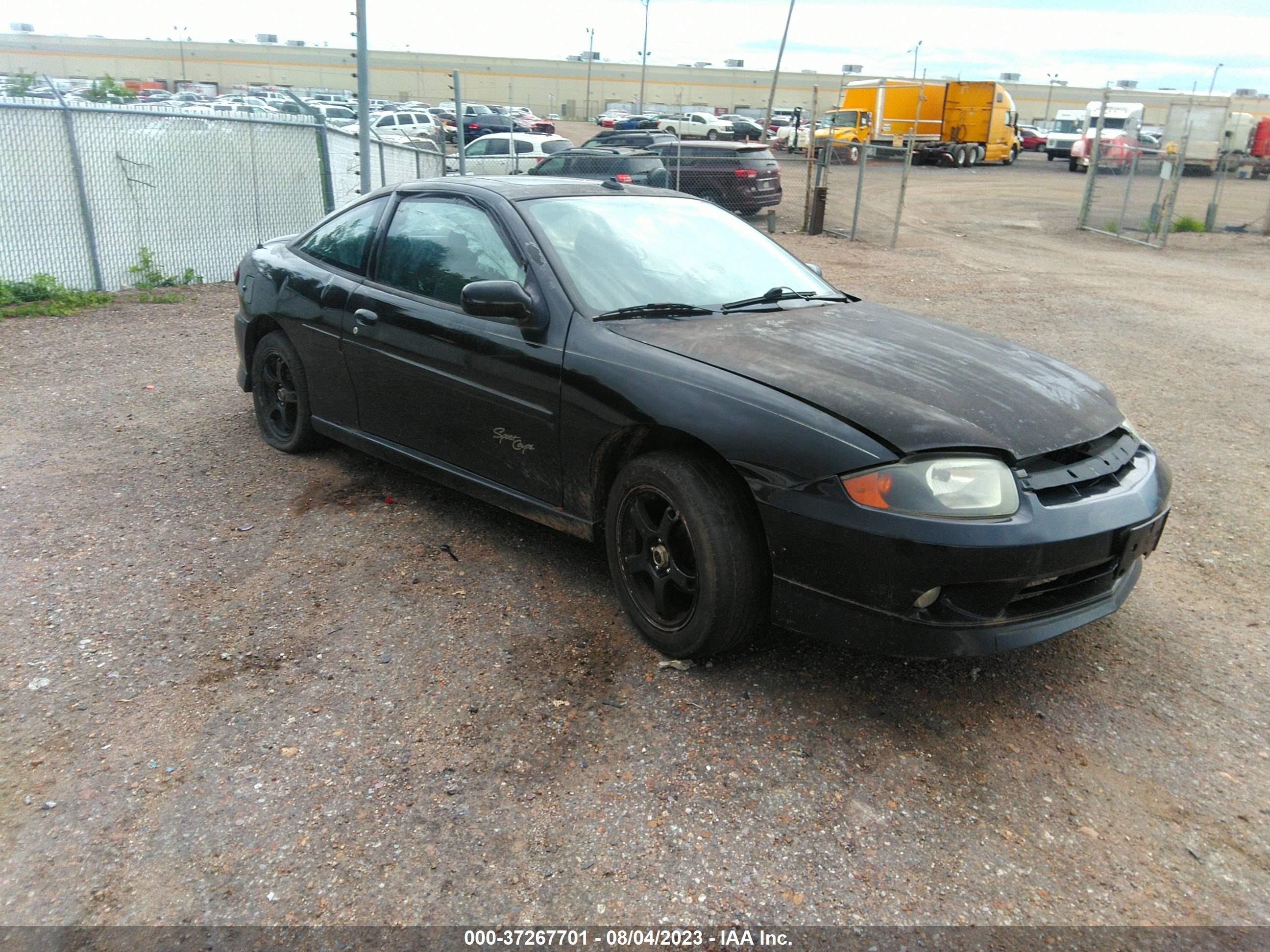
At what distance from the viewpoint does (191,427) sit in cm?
611

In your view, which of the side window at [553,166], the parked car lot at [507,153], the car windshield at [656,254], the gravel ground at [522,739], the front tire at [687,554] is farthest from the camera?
the parked car lot at [507,153]

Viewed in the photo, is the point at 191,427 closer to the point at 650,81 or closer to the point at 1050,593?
the point at 1050,593

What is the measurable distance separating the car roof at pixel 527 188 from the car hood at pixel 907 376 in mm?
954

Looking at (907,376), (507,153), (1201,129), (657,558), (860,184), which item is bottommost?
(507,153)

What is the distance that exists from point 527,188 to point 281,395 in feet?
6.57

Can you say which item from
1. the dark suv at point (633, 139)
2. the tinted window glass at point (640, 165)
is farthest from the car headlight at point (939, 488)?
the dark suv at point (633, 139)

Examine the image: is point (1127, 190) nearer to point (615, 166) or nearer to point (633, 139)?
point (615, 166)

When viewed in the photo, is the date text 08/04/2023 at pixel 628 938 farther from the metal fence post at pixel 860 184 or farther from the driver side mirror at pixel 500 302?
the metal fence post at pixel 860 184

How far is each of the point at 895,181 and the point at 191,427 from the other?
2587 cm

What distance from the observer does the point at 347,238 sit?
4.98 metres

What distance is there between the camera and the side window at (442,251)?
413cm

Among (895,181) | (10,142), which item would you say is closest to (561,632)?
(10,142)

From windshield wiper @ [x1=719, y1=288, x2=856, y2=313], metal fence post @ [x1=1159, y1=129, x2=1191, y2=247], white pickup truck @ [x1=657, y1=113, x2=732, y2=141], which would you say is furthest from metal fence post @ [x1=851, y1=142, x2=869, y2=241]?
white pickup truck @ [x1=657, y1=113, x2=732, y2=141]

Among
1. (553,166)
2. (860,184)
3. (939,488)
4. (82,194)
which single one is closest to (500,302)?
(939,488)
